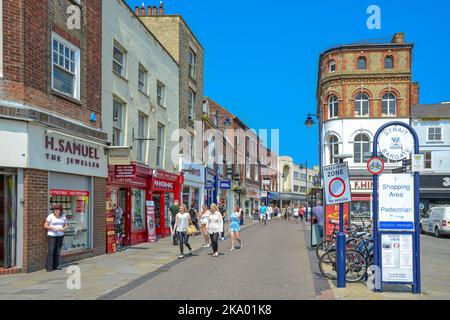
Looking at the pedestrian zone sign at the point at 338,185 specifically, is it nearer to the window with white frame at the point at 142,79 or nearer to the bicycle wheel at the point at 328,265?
the bicycle wheel at the point at 328,265

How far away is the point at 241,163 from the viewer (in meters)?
58.8

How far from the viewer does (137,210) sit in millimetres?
21016

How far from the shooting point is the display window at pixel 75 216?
1423cm

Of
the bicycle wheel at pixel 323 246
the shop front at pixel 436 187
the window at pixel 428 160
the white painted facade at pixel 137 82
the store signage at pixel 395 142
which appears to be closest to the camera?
the store signage at pixel 395 142

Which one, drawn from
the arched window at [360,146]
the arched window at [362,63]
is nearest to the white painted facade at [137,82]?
the arched window at [360,146]

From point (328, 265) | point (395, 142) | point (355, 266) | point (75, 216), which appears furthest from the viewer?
point (75, 216)

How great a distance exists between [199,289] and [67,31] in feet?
28.2

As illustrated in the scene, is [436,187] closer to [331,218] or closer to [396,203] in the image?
[331,218]

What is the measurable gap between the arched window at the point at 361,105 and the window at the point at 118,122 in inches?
1144

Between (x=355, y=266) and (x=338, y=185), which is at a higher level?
(x=338, y=185)

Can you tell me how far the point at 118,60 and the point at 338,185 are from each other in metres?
11.5

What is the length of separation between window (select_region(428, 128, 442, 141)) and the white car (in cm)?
1403

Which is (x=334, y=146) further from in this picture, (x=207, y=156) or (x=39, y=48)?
(x=39, y=48)

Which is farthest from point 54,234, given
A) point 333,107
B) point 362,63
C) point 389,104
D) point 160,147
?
point 362,63
